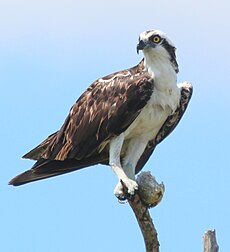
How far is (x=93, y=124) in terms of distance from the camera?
1360 cm

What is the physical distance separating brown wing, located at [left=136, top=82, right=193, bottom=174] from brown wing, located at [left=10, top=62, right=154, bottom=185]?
0.70 m

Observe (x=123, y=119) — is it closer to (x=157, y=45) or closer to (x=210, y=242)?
(x=157, y=45)

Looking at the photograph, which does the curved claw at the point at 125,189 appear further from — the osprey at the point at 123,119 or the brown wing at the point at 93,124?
the brown wing at the point at 93,124

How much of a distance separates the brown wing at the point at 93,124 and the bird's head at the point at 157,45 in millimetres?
343

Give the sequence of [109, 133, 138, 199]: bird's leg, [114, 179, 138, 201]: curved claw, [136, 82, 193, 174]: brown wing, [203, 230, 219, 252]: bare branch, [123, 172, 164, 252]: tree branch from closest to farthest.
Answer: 1. [203, 230, 219, 252]: bare branch
2. [123, 172, 164, 252]: tree branch
3. [114, 179, 138, 201]: curved claw
4. [109, 133, 138, 199]: bird's leg
5. [136, 82, 193, 174]: brown wing

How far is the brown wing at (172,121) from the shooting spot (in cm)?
1396

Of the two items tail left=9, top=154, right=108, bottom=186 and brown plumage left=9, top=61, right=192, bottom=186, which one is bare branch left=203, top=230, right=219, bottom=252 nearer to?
brown plumage left=9, top=61, right=192, bottom=186

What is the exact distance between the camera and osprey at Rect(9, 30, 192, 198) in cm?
1329

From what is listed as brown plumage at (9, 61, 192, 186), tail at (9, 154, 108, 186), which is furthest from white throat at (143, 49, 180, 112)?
tail at (9, 154, 108, 186)

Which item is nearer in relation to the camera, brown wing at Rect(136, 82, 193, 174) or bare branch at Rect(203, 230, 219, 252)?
bare branch at Rect(203, 230, 219, 252)

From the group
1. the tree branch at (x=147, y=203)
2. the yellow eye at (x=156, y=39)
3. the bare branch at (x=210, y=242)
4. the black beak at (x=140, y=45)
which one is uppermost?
the yellow eye at (x=156, y=39)

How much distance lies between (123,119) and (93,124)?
0.54m

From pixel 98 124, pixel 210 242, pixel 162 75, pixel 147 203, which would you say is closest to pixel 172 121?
pixel 162 75

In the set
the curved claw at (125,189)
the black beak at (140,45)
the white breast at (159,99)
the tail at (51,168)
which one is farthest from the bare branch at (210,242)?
the tail at (51,168)
